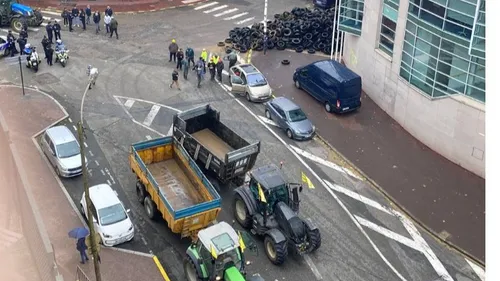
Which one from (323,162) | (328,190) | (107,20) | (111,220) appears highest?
(107,20)

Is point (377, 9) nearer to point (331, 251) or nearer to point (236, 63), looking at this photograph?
point (236, 63)

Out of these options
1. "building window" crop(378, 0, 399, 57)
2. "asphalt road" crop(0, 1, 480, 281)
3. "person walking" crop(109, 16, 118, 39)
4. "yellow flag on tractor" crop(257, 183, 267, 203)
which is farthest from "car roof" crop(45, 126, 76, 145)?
"building window" crop(378, 0, 399, 57)

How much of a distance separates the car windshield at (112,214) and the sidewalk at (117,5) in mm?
29132

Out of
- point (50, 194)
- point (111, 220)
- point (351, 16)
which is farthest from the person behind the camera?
point (351, 16)

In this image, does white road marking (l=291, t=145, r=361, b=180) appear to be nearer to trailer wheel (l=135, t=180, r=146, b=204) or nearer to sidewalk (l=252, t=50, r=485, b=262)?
sidewalk (l=252, t=50, r=485, b=262)

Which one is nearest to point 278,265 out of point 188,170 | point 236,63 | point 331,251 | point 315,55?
point 331,251

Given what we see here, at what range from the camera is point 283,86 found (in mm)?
36688

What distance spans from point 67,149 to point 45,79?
11.0 meters

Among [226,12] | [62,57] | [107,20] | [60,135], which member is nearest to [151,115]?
[60,135]

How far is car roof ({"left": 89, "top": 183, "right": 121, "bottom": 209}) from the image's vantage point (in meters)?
23.1

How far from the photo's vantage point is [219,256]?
18906mm

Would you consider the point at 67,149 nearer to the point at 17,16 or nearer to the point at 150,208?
the point at 150,208

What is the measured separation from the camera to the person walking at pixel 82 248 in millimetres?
21203

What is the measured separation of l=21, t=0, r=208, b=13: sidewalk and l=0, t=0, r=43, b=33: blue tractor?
14.3ft
